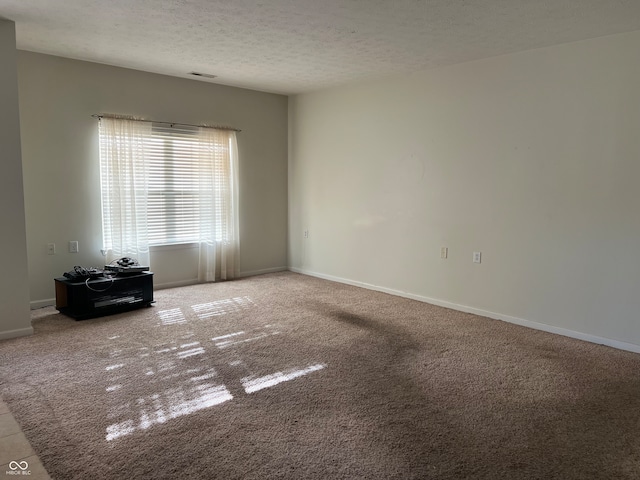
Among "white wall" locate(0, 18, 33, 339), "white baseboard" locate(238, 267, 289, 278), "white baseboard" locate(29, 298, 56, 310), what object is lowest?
"white baseboard" locate(29, 298, 56, 310)

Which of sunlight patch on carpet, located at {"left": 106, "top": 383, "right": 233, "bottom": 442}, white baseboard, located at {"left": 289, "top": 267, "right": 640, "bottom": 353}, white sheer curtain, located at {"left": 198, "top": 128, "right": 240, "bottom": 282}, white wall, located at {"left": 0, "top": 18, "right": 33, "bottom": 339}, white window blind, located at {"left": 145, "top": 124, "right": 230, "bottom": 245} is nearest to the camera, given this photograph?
sunlight patch on carpet, located at {"left": 106, "top": 383, "right": 233, "bottom": 442}

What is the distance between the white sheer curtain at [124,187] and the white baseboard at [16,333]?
4.46 feet

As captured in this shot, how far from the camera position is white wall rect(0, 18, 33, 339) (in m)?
3.63

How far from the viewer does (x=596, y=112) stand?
12.3 feet

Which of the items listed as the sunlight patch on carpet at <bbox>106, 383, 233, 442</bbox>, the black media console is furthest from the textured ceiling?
the sunlight patch on carpet at <bbox>106, 383, 233, 442</bbox>

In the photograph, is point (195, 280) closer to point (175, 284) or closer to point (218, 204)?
point (175, 284)

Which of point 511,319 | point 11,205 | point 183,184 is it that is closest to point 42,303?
point 11,205

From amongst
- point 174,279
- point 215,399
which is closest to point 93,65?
point 174,279

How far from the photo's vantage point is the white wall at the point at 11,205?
11.9ft

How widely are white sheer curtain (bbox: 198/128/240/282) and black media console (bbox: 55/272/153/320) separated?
1.29 m

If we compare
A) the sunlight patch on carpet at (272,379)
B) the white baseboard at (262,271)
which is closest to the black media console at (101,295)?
the white baseboard at (262,271)

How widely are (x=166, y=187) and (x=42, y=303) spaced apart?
1.84m

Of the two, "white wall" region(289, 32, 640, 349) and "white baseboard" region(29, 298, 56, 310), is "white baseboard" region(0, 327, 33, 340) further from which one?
"white wall" region(289, 32, 640, 349)

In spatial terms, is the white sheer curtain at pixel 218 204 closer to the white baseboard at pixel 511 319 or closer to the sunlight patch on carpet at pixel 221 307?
the sunlight patch on carpet at pixel 221 307
